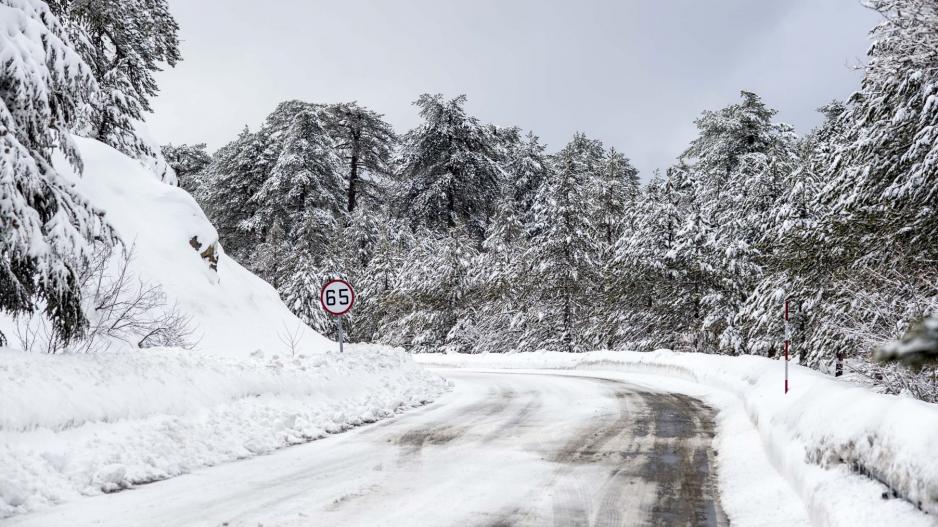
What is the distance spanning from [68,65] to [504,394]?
10.2 metres

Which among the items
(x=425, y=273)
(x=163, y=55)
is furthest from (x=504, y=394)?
(x=425, y=273)

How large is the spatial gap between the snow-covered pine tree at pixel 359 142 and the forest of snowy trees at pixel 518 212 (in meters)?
0.16

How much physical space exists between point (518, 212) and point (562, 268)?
664 inches

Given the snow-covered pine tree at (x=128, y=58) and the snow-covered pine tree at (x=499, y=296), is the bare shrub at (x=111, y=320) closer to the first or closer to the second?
the snow-covered pine tree at (x=128, y=58)

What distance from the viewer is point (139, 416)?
24.1ft

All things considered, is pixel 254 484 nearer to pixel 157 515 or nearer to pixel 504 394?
pixel 157 515

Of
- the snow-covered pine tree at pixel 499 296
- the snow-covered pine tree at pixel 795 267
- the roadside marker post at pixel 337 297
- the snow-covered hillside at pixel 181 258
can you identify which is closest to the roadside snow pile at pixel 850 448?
the snow-covered pine tree at pixel 795 267

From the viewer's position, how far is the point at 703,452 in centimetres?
786

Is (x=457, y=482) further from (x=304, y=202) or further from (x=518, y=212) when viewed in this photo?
(x=518, y=212)

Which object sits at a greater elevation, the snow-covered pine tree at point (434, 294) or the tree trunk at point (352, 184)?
the tree trunk at point (352, 184)

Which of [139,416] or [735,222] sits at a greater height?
[735,222]

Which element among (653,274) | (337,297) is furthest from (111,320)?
(653,274)

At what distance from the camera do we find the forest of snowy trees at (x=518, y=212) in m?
8.39

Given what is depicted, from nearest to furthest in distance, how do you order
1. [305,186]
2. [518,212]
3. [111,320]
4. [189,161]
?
[111,320]
[305,186]
[518,212]
[189,161]
